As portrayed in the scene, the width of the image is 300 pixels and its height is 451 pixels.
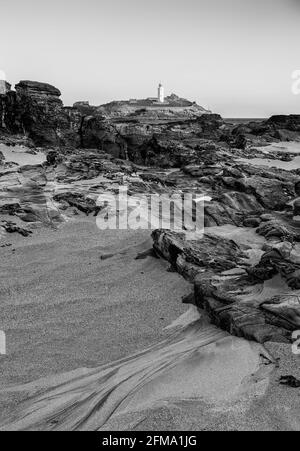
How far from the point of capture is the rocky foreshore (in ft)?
14.2

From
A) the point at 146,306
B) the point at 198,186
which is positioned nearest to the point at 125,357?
the point at 146,306

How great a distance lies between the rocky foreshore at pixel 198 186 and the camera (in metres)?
4.33

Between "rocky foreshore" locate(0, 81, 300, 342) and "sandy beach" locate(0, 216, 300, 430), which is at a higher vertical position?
"rocky foreshore" locate(0, 81, 300, 342)

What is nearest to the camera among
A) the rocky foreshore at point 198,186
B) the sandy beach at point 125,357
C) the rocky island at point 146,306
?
the sandy beach at point 125,357

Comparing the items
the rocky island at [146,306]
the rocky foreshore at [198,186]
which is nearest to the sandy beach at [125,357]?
the rocky island at [146,306]

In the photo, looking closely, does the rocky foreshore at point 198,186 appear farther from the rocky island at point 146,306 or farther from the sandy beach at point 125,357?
the sandy beach at point 125,357

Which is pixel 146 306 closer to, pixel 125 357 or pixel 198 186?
pixel 125 357

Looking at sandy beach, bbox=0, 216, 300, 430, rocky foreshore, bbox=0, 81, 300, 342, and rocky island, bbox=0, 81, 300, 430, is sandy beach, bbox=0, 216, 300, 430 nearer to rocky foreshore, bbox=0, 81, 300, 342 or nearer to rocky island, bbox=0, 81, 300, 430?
rocky island, bbox=0, 81, 300, 430

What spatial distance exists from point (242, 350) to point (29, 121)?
1413cm

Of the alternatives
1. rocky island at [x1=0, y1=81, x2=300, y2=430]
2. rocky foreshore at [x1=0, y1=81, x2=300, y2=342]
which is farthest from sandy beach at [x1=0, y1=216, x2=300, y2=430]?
rocky foreshore at [x1=0, y1=81, x2=300, y2=342]

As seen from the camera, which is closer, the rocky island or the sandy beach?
the sandy beach

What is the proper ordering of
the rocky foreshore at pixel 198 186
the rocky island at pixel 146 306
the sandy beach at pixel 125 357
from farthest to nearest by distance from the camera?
the rocky foreshore at pixel 198 186
the rocky island at pixel 146 306
the sandy beach at pixel 125 357
